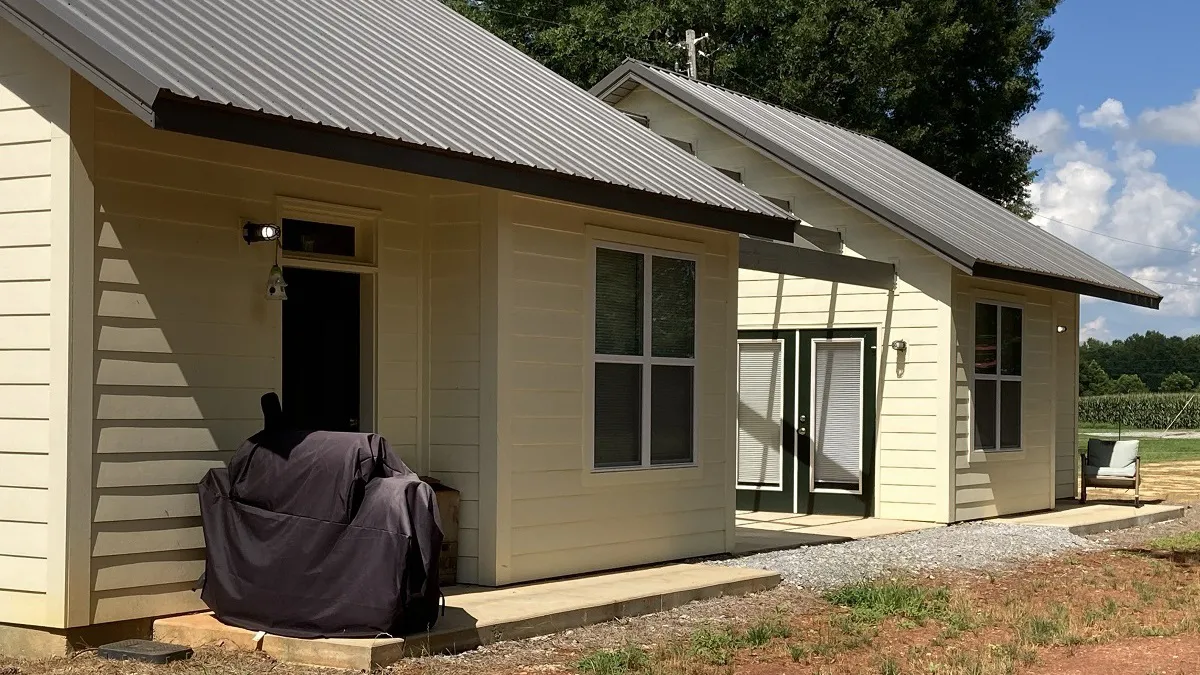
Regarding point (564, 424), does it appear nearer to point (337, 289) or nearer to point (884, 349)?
point (337, 289)

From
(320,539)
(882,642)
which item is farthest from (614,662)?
(882,642)

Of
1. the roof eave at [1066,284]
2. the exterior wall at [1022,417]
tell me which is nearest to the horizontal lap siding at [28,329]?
the roof eave at [1066,284]

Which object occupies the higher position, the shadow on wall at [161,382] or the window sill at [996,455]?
the shadow on wall at [161,382]

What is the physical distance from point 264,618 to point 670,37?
25.1 metres

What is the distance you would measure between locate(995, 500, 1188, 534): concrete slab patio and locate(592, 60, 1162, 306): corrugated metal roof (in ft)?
8.99

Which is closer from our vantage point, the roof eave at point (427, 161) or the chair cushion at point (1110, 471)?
the roof eave at point (427, 161)

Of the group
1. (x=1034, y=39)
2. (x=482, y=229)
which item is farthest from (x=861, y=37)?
(x=482, y=229)

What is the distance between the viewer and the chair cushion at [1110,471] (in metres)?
17.1

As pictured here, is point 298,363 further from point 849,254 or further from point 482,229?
point 849,254

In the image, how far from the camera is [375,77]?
30.8 feet

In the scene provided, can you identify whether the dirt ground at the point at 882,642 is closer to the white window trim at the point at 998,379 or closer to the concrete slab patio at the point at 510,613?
the concrete slab patio at the point at 510,613

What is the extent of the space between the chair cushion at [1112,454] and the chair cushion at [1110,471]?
0.11 feet

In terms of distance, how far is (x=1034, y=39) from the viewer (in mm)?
33688

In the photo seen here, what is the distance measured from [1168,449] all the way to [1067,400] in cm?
1903
